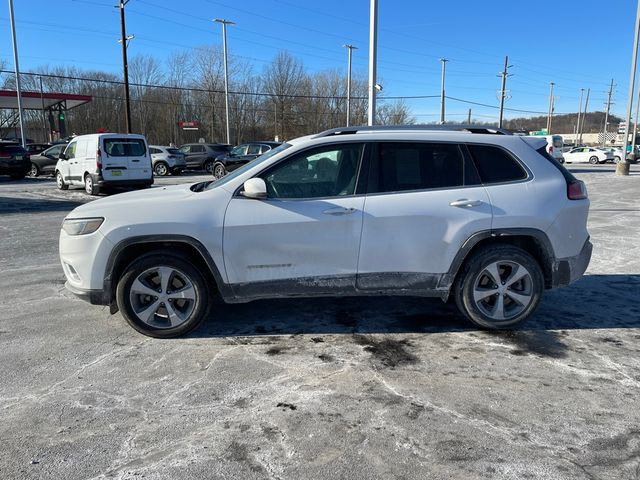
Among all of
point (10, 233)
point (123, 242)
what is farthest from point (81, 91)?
point (123, 242)

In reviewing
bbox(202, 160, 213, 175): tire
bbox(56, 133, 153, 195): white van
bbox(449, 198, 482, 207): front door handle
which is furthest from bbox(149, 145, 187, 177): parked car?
bbox(449, 198, 482, 207): front door handle

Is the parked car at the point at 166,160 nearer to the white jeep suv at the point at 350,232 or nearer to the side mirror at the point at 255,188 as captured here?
the white jeep suv at the point at 350,232

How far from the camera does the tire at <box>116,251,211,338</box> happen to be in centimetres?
420

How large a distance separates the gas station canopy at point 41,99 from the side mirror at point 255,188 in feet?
157

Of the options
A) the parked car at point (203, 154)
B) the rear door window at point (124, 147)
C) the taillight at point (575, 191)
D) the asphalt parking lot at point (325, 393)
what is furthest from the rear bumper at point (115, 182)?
the taillight at point (575, 191)

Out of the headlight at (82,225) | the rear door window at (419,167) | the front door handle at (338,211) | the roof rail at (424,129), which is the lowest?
the headlight at (82,225)

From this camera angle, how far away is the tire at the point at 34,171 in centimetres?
2423

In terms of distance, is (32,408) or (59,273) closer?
(32,408)

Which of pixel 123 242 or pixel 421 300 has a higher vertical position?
pixel 123 242

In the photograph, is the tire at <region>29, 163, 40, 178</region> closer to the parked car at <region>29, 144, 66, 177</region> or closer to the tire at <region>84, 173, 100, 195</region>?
the parked car at <region>29, 144, 66, 177</region>

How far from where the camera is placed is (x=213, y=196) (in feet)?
13.9

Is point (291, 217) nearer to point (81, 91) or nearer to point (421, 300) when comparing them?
point (421, 300)

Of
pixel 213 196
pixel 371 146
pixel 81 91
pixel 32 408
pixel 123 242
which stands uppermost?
pixel 81 91

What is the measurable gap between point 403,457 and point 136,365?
7.30 ft
